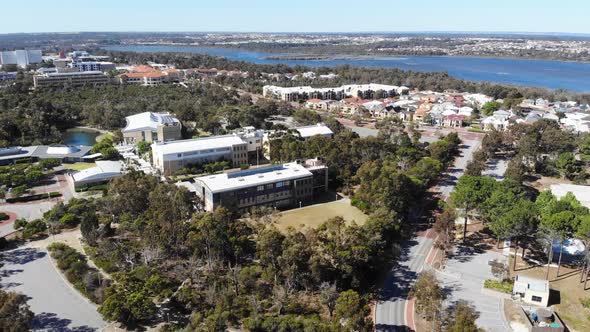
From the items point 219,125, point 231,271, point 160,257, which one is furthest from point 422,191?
point 219,125

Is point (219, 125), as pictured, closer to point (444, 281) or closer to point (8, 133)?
point (8, 133)

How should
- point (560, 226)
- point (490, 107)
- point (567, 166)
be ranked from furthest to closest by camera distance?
1. point (490, 107)
2. point (567, 166)
3. point (560, 226)

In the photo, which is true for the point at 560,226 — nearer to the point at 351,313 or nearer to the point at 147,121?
the point at 351,313

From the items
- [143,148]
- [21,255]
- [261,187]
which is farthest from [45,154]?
[261,187]

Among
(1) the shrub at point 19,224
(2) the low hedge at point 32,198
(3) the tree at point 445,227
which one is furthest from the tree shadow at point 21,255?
(3) the tree at point 445,227

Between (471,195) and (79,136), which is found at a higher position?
(471,195)

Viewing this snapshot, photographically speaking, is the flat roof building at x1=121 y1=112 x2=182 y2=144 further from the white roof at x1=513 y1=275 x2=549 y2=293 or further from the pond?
the white roof at x1=513 y1=275 x2=549 y2=293

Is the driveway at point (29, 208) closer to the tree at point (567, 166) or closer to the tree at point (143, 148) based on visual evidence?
the tree at point (143, 148)
